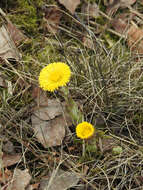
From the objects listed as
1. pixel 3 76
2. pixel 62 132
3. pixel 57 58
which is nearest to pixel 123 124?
pixel 62 132

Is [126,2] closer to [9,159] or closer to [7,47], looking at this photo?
[7,47]

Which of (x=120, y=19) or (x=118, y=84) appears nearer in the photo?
(x=118, y=84)

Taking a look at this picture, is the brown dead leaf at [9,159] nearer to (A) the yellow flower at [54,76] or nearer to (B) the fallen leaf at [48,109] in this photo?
(B) the fallen leaf at [48,109]

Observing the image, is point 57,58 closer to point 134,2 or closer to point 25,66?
point 25,66

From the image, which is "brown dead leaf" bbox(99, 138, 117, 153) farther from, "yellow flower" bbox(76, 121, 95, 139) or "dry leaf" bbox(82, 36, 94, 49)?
"dry leaf" bbox(82, 36, 94, 49)

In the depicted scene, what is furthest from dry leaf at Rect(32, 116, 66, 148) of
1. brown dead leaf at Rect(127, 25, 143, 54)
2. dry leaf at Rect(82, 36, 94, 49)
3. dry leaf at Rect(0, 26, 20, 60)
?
brown dead leaf at Rect(127, 25, 143, 54)

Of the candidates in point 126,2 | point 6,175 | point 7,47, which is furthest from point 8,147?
point 126,2

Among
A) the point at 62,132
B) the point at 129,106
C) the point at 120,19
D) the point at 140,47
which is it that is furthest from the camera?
the point at 120,19
